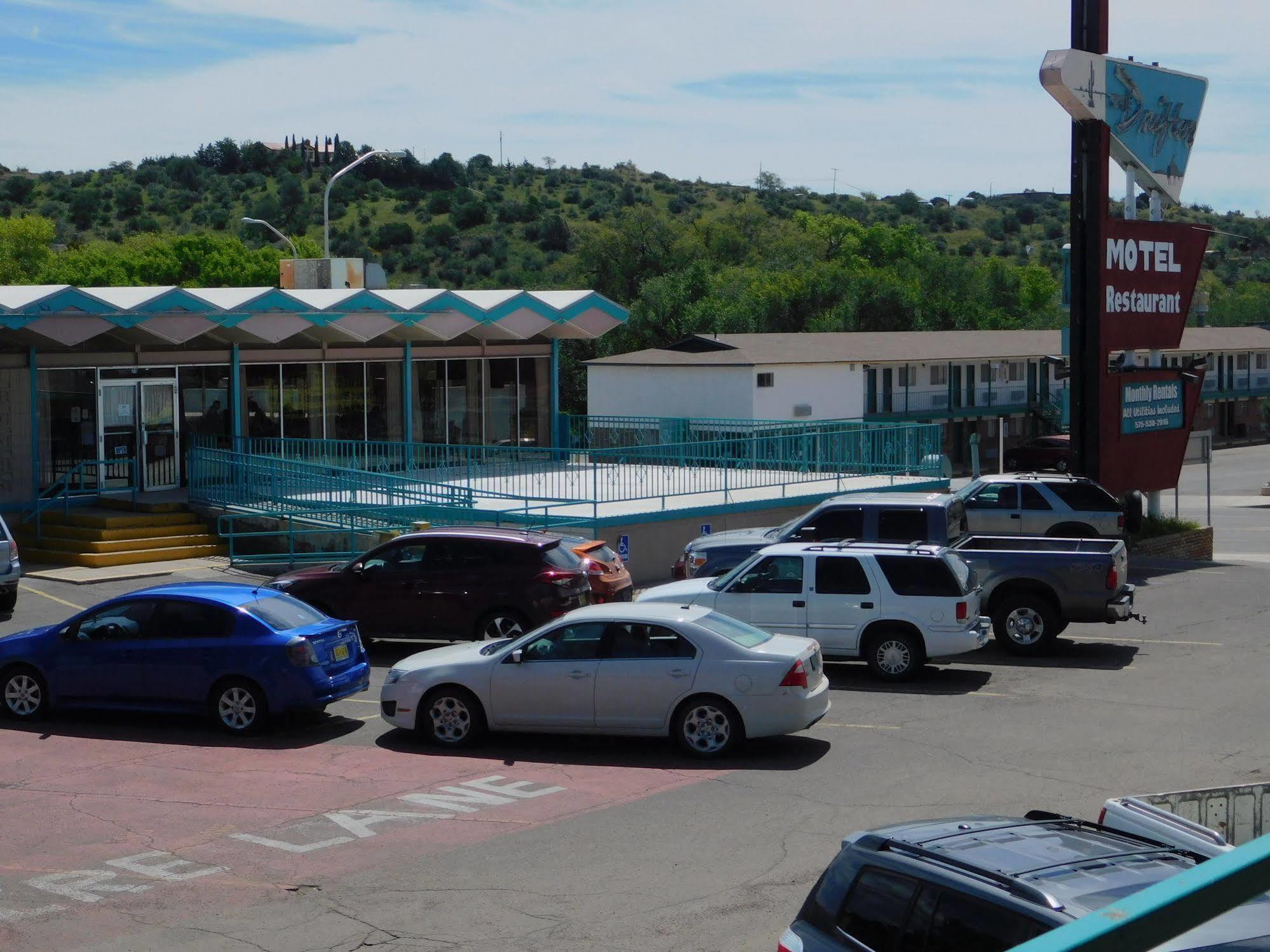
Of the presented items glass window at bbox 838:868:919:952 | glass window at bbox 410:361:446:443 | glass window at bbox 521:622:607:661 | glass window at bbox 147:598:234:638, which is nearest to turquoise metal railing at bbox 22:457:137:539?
glass window at bbox 410:361:446:443

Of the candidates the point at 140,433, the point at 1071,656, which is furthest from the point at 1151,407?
the point at 140,433

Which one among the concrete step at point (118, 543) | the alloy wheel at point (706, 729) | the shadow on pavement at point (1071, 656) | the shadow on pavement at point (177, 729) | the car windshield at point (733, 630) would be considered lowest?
the shadow on pavement at point (177, 729)

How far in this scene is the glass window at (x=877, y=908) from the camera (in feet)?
18.0

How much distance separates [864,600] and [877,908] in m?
11.7

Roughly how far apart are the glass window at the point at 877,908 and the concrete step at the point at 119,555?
2210cm

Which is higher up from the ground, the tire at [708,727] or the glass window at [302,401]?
the glass window at [302,401]

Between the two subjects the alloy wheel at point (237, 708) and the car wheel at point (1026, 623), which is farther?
the car wheel at point (1026, 623)

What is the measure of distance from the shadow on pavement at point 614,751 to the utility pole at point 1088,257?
16940 mm

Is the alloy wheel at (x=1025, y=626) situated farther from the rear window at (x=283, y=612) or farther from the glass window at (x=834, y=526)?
the rear window at (x=283, y=612)

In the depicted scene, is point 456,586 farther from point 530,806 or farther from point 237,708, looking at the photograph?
point 530,806

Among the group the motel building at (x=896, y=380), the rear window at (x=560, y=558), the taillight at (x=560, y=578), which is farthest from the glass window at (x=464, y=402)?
the taillight at (x=560, y=578)

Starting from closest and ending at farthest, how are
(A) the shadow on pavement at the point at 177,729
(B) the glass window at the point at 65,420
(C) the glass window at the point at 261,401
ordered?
1. (A) the shadow on pavement at the point at 177,729
2. (B) the glass window at the point at 65,420
3. (C) the glass window at the point at 261,401

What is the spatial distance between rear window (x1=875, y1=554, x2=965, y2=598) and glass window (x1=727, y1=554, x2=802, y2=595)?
3.37ft

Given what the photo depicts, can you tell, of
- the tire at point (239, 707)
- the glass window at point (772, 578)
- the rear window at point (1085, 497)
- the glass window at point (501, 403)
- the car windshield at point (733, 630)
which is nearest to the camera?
the car windshield at point (733, 630)
